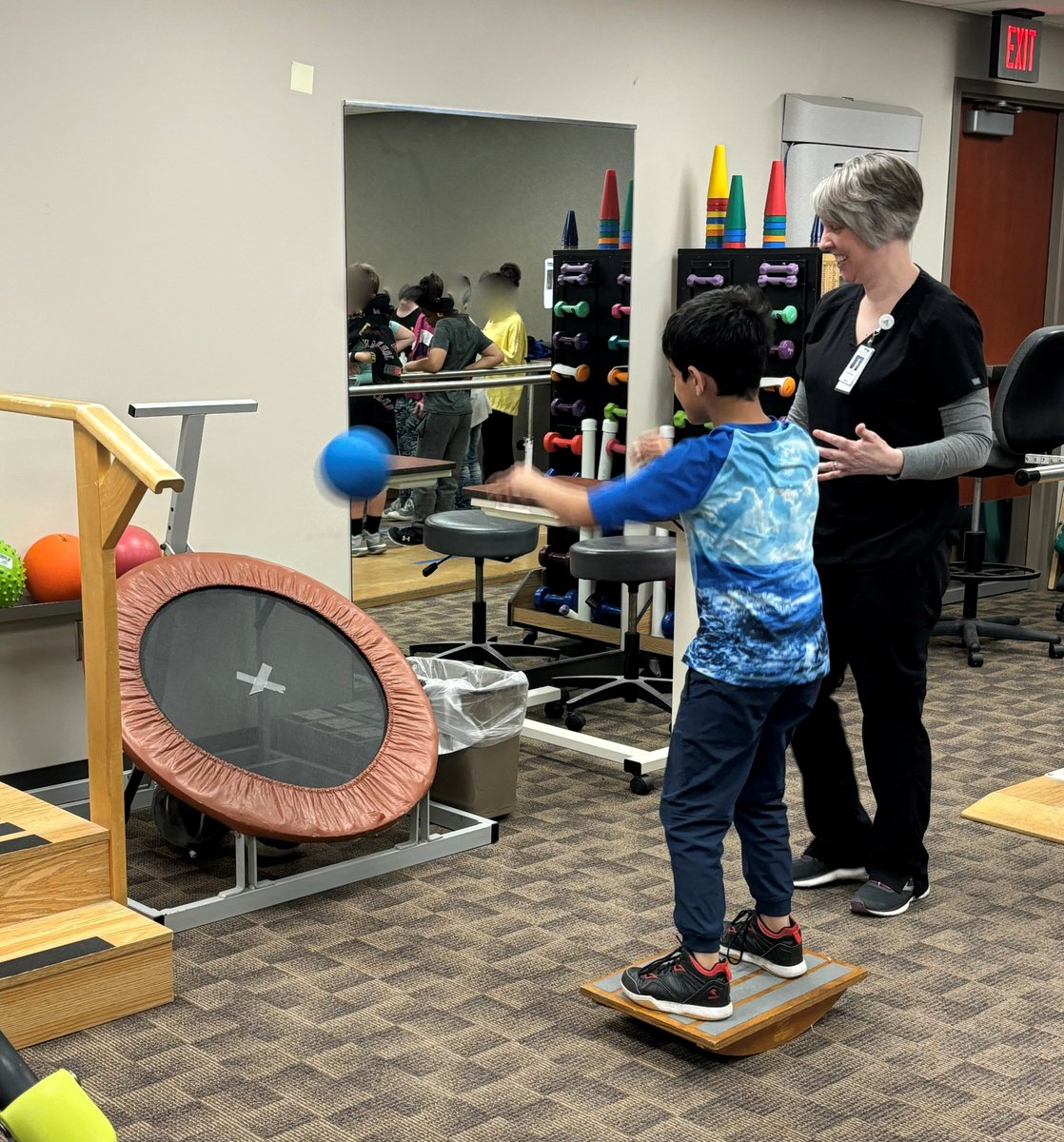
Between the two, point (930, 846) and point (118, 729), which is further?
point (930, 846)

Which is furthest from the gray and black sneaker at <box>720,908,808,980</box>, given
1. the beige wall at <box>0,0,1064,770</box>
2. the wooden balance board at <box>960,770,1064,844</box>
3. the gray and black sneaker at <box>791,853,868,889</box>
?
the beige wall at <box>0,0,1064,770</box>

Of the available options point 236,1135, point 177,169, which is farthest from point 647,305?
point 236,1135

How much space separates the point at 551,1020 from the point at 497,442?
2.59 meters

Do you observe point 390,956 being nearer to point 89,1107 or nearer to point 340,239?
point 89,1107

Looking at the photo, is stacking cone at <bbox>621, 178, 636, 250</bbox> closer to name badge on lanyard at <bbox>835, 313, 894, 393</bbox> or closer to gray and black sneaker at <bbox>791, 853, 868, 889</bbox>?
name badge on lanyard at <bbox>835, 313, 894, 393</bbox>

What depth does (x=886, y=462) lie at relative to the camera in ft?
9.75

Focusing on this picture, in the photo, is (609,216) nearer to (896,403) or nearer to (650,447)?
(896,403)

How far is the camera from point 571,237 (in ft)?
17.1

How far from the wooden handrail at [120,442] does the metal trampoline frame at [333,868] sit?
0.96 m

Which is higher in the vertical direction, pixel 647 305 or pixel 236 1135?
pixel 647 305

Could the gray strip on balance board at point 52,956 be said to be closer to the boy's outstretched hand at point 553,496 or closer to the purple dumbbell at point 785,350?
the boy's outstretched hand at point 553,496

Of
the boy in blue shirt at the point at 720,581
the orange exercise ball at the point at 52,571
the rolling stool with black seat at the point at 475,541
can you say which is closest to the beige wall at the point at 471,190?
the rolling stool with black seat at the point at 475,541

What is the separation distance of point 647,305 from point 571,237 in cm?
43

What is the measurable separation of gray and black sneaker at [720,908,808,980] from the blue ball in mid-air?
1.31m
